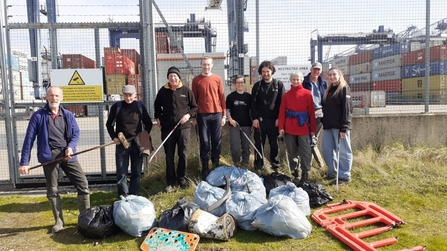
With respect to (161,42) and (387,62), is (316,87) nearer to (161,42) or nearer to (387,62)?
(161,42)

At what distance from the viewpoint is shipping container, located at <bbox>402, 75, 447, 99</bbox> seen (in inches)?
268

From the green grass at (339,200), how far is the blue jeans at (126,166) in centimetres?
42

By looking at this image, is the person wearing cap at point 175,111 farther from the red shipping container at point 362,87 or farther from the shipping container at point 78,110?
the red shipping container at point 362,87

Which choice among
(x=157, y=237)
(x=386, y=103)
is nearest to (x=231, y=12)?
(x=386, y=103)

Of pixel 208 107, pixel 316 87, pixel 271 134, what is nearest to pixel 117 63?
pixel 208 107

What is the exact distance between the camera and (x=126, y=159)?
4738 millimetres

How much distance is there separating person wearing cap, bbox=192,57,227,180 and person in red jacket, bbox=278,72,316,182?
956 millimetres

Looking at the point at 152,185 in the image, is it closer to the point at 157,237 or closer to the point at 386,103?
the point at 157,237

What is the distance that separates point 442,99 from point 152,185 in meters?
6.00

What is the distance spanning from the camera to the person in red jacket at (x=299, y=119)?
5.06 metres

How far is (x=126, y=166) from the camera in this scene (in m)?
4.73

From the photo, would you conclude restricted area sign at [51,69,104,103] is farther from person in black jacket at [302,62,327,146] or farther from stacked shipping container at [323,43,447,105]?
stacked shipping container at [323,43,447,105]

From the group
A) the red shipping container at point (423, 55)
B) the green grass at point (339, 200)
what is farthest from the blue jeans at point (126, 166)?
the red shipping container at point (423, 55)

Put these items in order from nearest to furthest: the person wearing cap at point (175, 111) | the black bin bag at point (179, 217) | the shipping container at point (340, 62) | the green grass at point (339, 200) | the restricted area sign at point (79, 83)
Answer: the green grass at point (339, 200) < the black bin bag at point (179, 217) < the person wearing cap at point (175, 111) < the restricted area sign at point (79, 83) < the shipping container at point (340, 62)
